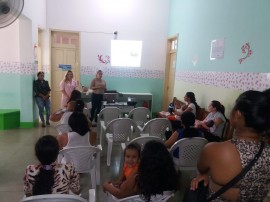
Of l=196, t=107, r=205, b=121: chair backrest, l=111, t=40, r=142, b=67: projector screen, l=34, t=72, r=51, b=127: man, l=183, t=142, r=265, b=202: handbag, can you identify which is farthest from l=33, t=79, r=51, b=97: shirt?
l=183, t=142, r=265, b=202: handbag

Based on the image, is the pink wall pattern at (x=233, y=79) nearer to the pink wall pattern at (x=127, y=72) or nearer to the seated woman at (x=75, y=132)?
the pink wall pattern at (x=127, y=72)

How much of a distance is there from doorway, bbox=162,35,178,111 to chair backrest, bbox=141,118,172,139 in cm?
341

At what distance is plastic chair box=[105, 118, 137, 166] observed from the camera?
346 centimetres

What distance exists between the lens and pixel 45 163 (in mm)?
1580

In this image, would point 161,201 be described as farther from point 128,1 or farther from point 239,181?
point 128,1

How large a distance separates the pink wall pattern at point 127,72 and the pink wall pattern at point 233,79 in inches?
80.1

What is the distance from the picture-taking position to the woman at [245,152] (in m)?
1.06

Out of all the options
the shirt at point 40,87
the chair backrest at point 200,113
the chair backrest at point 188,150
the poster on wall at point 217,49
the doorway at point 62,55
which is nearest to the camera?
the chair backrest at point 188,150

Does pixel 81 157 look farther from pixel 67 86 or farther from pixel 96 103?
pixel 96 103

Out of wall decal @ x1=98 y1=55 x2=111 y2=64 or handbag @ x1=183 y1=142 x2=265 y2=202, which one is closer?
handbag @ x1=183 y1=142 x2=265 y2=202

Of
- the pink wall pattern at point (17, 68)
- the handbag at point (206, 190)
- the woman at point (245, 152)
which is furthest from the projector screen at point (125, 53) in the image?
the woman at point (245, 152)

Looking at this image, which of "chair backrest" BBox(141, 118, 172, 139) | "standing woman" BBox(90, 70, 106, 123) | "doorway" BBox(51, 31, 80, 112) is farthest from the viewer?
"doorway" BBox(51, 31, 80, 112)

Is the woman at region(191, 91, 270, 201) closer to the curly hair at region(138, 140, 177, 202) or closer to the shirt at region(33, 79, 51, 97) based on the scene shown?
the curly hair at region(138, 140, 177, 202)

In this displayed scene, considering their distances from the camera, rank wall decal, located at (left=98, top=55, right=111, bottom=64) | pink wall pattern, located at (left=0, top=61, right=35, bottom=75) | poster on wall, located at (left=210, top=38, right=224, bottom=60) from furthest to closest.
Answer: wall decal, located at (left=98, top=55, right=111, bottom=64)
pink wall pattern, located at (left=0, top=61, right=35, bottom=75)
poster on wall, located at (left=210, top=38, right=224, bottom=60)
